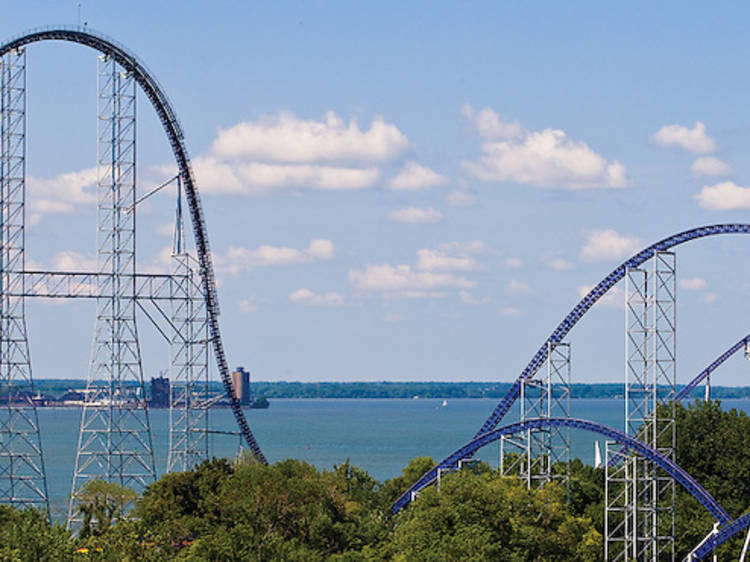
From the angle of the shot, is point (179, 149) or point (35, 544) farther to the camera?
point (179, 149)

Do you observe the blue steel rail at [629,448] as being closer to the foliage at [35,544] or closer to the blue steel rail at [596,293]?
the blue steel rail at [596,293]

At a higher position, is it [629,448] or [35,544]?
[629,448]

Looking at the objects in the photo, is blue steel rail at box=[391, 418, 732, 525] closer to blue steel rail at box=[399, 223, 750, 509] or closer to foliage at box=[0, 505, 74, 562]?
blue steel rail at box=[399, 223, 750, 509]

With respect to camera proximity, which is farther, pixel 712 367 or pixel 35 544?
pixel 712 367

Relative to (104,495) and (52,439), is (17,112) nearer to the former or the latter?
(104,495)

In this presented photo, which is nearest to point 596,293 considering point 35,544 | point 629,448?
point 629,448

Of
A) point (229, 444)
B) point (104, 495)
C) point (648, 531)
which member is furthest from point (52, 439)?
point (648, 531)

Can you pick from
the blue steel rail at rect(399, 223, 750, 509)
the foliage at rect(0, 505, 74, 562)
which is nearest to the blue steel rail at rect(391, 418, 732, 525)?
the blue steel rail at rect(399, 223, 750, 509)

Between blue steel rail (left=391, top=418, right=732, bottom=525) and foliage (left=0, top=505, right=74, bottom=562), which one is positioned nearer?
foliage (left=0, top=505, right=74, bottom=562)

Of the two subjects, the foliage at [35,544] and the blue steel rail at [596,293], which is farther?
the blue steel rail at [596,293]

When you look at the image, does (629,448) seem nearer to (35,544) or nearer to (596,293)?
(596,293)

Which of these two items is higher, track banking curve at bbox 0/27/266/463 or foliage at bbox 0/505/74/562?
track banking curve at bbox 0/27/266/463

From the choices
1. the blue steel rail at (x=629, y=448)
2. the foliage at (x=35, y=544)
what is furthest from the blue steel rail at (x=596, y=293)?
the foliage at (x=35, y=544)

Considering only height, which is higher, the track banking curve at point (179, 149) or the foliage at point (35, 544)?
the track banking curve at point (179, 149)
